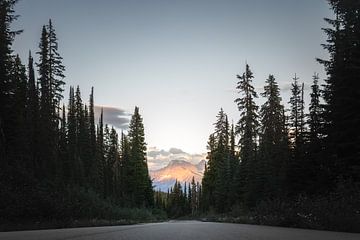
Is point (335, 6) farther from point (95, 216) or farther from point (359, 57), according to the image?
Result: point (95, 216)

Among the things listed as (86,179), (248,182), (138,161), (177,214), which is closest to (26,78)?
(86,179)

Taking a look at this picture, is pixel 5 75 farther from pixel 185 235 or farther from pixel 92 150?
pixel 92 150

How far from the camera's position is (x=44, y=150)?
46250mm

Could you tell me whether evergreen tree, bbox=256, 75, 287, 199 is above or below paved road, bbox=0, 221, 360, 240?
above

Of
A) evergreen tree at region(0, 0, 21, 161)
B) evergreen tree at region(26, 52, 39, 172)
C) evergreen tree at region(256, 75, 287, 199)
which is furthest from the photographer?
evergreen tree at region(256, 75, 287, 199)

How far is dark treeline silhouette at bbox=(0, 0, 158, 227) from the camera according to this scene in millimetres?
26891

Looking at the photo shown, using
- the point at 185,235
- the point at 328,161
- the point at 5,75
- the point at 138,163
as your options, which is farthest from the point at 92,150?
the point at 185,235

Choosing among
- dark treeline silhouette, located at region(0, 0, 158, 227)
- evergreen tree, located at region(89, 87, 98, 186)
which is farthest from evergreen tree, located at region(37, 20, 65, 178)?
evergreen tree, located at region(89, 87, 98, 186)

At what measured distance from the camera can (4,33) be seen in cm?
3691

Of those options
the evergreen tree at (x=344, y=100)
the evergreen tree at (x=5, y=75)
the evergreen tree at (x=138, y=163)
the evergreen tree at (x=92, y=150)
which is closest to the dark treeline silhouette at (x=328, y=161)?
the evergreen tree at (x=344, y=100)

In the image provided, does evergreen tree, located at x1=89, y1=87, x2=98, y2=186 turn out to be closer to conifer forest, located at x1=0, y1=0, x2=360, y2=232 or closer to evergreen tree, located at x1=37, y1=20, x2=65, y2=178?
conifer forest, located at x1=0, y1=0, x2=360, y2=232

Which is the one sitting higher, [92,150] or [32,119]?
[32,119]

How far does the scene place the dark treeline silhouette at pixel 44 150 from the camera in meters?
26.9

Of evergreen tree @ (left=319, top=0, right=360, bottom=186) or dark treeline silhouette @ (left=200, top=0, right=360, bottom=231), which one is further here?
evergreen tree @ (left=319, top=0, right=360, bottom=186)
